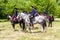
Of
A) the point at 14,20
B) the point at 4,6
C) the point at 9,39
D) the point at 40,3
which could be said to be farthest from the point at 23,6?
the point at 9,39

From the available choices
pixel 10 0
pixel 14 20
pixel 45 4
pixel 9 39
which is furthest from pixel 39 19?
pixel 10 0

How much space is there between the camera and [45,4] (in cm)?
4659

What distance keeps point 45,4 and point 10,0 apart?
12.6m

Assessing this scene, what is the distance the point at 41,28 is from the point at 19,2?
4127cm

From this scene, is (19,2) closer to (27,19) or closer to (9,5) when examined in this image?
(9,5)

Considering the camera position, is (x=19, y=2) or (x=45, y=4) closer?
(x=45, y=4)

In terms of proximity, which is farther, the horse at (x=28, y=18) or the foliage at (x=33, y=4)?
the foliage at (x=33, y=4)

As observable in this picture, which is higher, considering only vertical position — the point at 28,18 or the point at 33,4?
the point at 33,4

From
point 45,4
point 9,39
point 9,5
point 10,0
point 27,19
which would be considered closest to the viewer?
point 9,39

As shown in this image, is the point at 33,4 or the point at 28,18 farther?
the point at 33,4

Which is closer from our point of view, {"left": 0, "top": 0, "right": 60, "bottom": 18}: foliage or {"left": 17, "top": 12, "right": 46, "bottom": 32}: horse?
{"left": 17, "top": 12, "right": 46, "bottom": 32}: horse

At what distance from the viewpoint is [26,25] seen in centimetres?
1827

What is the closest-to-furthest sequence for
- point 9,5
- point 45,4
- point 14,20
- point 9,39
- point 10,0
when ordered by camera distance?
point 9,39, point 14,20, point 45,4, point 9,5, point 10,0

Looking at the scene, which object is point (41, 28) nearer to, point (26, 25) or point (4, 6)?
point (26, 25)
